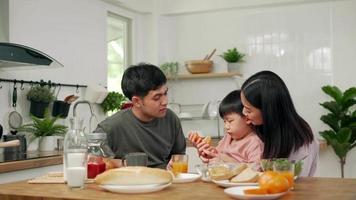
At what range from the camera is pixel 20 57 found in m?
2.94

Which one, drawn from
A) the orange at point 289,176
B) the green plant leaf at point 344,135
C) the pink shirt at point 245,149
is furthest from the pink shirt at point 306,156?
the green plant leaf at point 344,135

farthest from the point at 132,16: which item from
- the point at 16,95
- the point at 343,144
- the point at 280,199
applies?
the point at 280,199

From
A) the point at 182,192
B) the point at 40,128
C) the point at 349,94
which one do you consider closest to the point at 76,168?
the point at 182,192

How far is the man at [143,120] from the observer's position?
91.5 inches

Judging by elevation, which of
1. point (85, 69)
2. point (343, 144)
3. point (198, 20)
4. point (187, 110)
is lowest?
point (343, 144)

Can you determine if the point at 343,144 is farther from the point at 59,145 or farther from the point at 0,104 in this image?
the point at 0,104

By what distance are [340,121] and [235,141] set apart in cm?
263

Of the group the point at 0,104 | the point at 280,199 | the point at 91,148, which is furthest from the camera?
the point at 0,104

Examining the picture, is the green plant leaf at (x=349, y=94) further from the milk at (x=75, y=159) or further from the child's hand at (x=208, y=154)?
the milk at (x=75, y=159)

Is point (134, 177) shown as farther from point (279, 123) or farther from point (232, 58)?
point (232, 58)

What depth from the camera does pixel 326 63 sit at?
472cm

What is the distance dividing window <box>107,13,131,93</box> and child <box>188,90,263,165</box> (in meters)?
2.71

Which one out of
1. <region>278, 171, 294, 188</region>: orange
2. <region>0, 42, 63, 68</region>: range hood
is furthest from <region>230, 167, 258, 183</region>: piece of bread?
<region>0, 42, 63, 68</region>: range hood

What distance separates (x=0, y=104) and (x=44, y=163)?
671 mm
